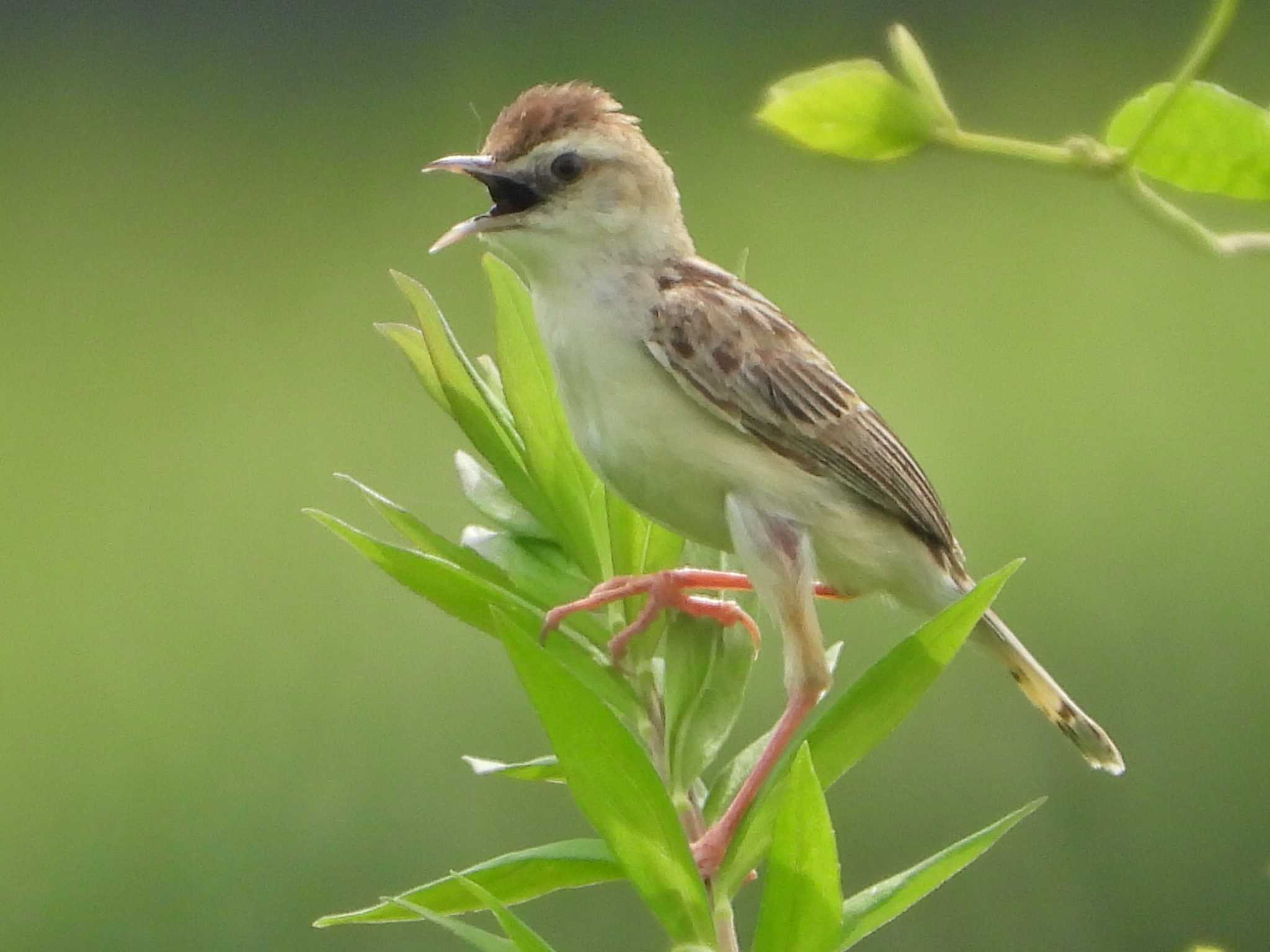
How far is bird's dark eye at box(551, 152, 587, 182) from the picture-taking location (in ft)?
3.86

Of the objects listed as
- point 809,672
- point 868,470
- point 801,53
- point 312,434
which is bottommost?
point 809,672

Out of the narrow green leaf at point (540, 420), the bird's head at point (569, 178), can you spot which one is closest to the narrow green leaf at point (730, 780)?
the narrow green leaf at point (540, 420)

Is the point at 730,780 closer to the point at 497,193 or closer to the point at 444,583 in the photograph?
the point at 444,583

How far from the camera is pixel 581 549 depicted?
31.9 inches

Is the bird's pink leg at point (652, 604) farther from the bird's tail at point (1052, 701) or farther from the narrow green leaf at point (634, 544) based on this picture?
the bird's tail at point (1052, 701)

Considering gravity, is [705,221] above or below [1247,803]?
above

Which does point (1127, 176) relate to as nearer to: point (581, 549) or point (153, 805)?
point (581, 549)

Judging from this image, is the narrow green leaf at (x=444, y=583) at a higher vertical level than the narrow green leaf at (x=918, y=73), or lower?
lower

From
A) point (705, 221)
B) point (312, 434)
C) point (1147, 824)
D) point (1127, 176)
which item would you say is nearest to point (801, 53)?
point (705, 221)

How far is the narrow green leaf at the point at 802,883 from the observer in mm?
610

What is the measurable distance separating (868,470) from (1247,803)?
7.74 feet

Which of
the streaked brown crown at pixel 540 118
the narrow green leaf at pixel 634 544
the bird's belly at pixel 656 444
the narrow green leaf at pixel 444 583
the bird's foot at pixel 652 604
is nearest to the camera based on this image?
the narrow green leaf at pixel 444 583

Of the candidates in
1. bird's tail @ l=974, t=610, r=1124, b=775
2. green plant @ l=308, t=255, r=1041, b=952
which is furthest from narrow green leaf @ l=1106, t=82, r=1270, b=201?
bird's tail @ l=974, t=610, r=1124, b=775

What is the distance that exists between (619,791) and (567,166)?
65cm
